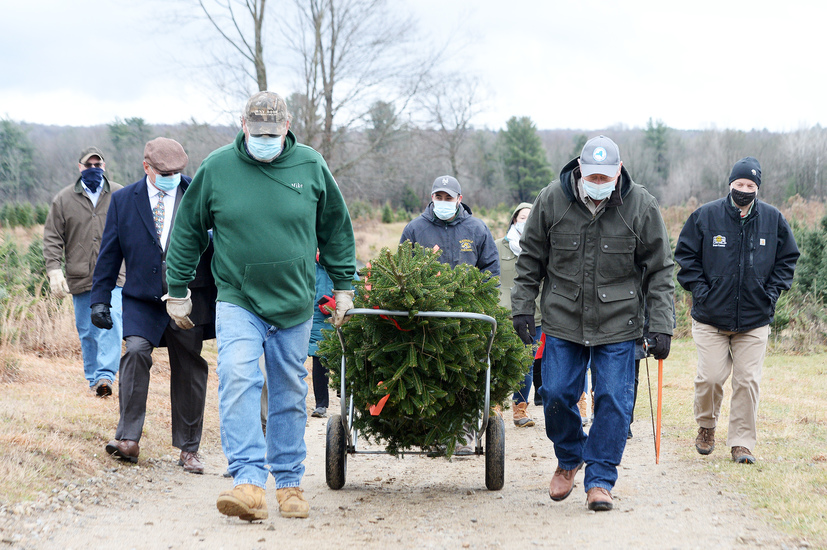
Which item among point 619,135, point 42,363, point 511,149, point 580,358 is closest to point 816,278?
point 580,358

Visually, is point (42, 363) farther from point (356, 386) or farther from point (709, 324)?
point (709, 324)

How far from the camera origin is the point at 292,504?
4770mm

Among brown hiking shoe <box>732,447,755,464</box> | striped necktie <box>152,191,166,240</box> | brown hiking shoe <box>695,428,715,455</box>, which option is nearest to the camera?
striped necktie <box>152,191,166,240</box>

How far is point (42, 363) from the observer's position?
9305mm

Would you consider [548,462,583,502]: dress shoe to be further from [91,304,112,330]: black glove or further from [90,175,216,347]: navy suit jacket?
[91,304,112,330]: black glove

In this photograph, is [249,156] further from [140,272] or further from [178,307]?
[140,272]

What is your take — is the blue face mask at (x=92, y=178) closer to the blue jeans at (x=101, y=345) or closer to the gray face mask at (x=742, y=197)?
the blue jeans at (x=101, y=345)

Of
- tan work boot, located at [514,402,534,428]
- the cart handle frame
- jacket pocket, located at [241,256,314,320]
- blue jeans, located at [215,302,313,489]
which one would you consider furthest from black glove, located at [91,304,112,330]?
tan work boot, located at [514,402,534,428]

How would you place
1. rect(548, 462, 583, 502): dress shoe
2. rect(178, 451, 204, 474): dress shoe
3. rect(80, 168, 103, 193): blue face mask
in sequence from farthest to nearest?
rect(80, 168, 103, 193): blue face mask
rect(178, 451, 204, 474): dress shoe
rect(548, 462, 583, 502): dress shoe

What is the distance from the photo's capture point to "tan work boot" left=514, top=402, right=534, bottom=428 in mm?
8453

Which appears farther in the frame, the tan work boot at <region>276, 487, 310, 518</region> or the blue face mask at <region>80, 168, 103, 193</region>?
the blue face mask at <region>80, 168, 103, 193</region>

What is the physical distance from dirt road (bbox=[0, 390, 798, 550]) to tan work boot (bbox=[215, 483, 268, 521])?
3.3 inches

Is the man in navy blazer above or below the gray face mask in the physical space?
below

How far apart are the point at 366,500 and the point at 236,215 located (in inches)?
80.4
